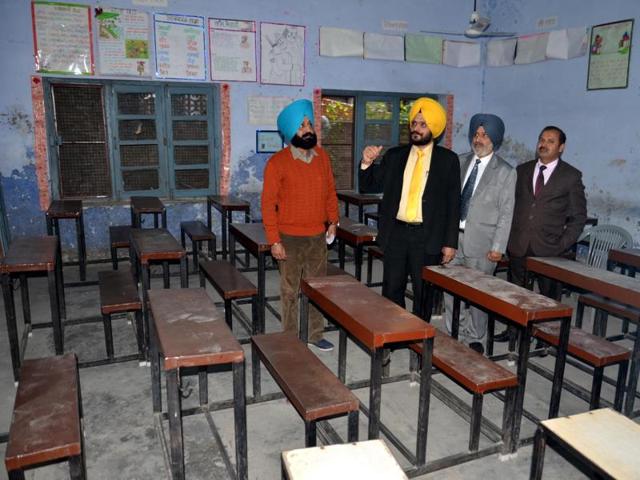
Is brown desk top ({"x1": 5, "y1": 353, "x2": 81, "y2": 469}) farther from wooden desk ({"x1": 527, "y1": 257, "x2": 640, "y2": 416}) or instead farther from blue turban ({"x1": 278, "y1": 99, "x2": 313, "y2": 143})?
wooden desk ({"x1": 527, "y1": 257, "x2": 640, "y2": 416})

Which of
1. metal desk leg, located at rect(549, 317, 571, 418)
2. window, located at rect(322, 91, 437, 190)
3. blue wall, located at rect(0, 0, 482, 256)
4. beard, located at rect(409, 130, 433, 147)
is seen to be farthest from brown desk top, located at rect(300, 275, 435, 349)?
window, located at rect(322, 91, 437, 190)

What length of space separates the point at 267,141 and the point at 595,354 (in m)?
4.64

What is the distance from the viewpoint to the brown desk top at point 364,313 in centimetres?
210

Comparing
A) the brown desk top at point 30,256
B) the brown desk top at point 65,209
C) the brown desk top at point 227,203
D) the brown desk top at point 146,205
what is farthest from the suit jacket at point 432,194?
the brown desk top at point 65,209

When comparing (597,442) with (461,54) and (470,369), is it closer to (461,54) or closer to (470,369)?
(470,369)

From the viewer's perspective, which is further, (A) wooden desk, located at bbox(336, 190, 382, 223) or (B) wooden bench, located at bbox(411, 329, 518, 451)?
(A) wooden desk, located at bbox(336, 190, 382, 223)

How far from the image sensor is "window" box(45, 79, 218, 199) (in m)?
5.67

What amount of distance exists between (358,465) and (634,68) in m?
5.25

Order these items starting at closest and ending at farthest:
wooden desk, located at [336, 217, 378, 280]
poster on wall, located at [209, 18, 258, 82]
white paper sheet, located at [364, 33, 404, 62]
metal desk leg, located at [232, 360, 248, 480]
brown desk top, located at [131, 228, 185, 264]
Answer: metal desk leg, located at [232, 360, 248, 480]
brown desk top, located at [131, 228, 185, 264]
wooden desk, located at [336, 217, 378, 280]
poster on wall, located at [209, 18, 258, 82]
white paper sheet, located at [364, 33, 404, 62]

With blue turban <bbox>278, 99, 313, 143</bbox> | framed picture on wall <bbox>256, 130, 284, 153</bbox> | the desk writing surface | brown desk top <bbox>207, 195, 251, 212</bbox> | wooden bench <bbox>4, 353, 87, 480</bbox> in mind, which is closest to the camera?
the desk writing surface

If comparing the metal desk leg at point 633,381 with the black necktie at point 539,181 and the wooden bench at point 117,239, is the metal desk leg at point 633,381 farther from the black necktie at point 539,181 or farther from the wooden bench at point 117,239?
the wooden bench at point 117,239

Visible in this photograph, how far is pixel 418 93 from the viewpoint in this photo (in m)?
7.05

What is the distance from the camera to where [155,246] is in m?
3.54

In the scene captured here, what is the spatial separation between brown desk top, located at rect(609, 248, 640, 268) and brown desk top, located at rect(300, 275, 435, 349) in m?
2.09
